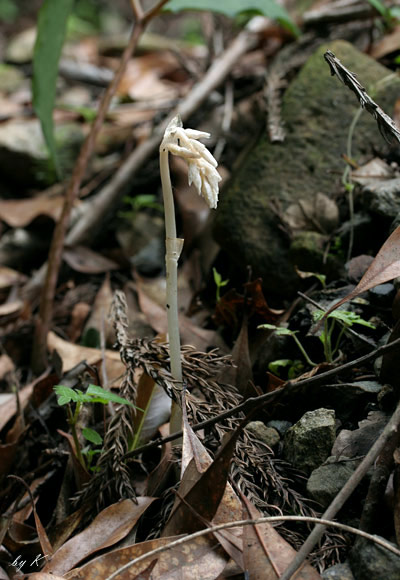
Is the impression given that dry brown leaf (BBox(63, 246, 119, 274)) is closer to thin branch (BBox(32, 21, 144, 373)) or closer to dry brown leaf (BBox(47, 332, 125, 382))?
thin branch (BBox(32, 21, 144, 373))

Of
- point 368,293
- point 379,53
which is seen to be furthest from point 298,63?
point 368,293

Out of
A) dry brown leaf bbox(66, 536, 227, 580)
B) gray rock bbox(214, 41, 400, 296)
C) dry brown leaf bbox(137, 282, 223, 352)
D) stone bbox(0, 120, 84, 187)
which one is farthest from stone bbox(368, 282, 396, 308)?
stone bbox(0, 120, 84, 187)

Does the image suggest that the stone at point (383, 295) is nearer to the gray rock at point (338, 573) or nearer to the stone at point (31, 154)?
the gray rock at point (338, 573)

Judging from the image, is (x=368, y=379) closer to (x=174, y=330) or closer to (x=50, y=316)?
(x=174, y=330)

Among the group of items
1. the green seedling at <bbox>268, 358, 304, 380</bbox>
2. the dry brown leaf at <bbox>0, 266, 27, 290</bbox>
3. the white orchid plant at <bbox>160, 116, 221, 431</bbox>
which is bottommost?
the green seedling at <bbox>268, 358, 304, 380</bbox>

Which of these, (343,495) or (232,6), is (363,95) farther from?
(232,6)

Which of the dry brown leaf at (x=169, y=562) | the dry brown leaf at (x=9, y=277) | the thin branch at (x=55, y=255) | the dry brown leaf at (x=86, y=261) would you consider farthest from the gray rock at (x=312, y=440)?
the dry brown leaf at (x=9, y=277)
